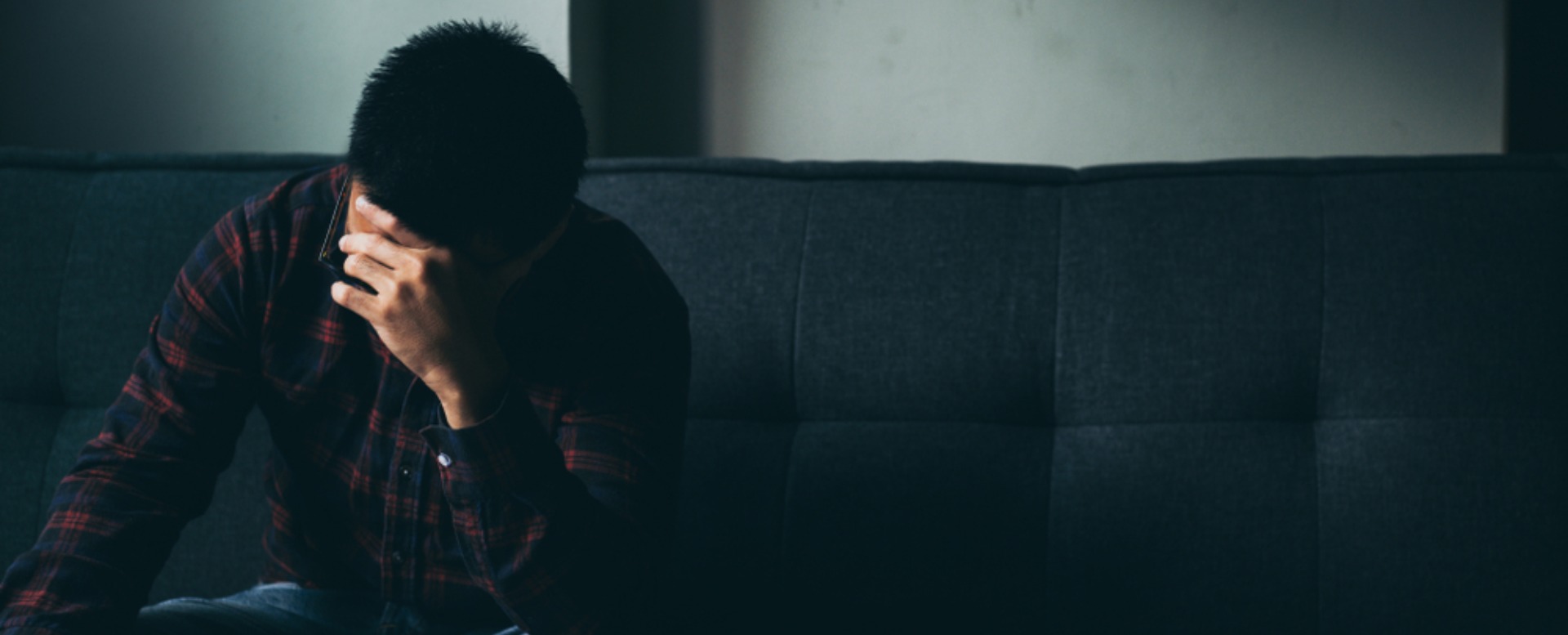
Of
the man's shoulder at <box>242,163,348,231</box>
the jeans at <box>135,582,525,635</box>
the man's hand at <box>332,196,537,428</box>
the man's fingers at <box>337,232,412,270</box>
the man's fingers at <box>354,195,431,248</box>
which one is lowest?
the jeans at <box>135,582,525,635</box>

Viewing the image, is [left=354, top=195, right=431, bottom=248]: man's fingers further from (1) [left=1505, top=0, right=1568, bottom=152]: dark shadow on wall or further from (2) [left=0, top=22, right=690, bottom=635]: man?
(1) [left=1505, top=0, right=1568, bottom=152]: dark shadow on wall

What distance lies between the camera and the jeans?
840mm

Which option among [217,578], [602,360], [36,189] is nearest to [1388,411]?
[602,360]

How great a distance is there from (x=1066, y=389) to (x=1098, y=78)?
1.96 feet

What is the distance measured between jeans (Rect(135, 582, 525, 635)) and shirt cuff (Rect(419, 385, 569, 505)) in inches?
6.3

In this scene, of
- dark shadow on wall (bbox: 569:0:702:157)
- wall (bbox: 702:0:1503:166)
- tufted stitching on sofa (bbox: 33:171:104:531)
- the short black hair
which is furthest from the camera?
dark shadow on wall (bbox: 569:0:702:157)

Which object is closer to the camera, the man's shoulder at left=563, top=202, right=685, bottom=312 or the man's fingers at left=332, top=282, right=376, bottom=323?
the man's fingers at left=332, top=282, right=376, bottom=323

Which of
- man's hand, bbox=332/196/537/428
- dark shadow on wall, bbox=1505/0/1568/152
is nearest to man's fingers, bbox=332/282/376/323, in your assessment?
man's hand, bbox=332/196/537/428

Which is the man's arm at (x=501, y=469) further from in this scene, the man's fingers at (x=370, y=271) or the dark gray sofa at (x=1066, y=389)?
the dark gray sofa at (x=1066, y=389)

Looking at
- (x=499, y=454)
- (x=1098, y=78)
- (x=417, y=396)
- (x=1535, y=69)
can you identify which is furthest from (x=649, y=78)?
(x=1535, y=69)

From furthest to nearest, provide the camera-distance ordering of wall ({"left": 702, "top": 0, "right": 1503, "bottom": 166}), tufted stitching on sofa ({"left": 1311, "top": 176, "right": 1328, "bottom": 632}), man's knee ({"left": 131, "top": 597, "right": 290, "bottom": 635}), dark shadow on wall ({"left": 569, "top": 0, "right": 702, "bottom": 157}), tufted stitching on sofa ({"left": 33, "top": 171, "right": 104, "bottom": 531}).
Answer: dark shadow on wall ({"left": 569, "top": 0, "right": 702, "bottom": 157}) < wall ({"left": 702, "top": 0, "right": 1503, "bottom": 166}) < tufted stitching on sofa ({"left": 33, "top": 171, "right": 104, "bottom": 531}) < tufted stitching on sofa ({"left": 1311, "top": 176, "right": 1328, "bottom": 632}) < man's knee ({"left": 131, "top": 597, "right": 290, "bottom": 635})

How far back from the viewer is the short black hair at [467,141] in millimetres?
704

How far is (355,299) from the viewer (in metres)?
0.75

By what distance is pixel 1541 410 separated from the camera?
3.31 feet
